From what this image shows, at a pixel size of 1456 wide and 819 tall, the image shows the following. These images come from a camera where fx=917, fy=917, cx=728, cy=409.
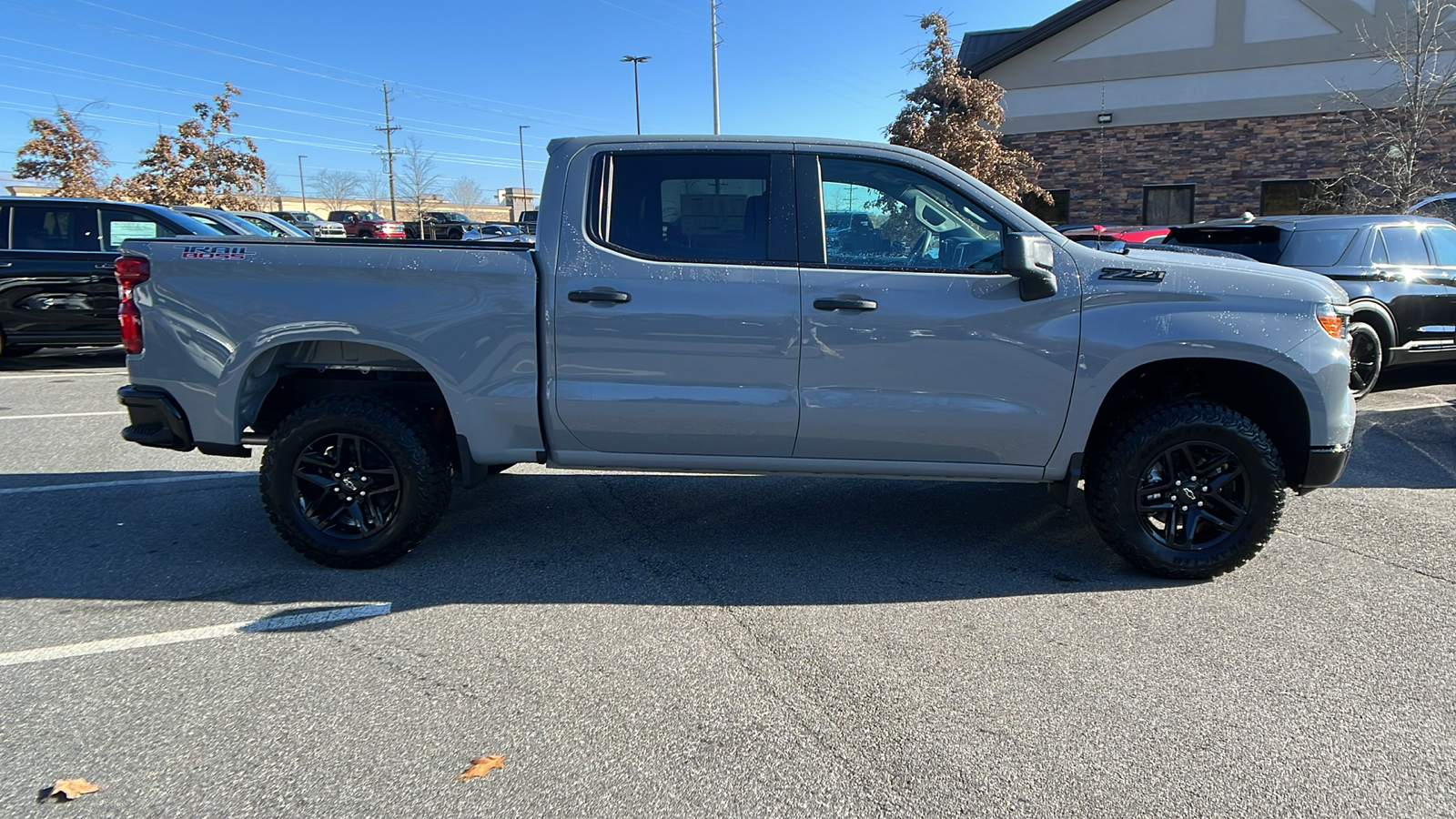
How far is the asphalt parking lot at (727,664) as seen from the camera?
2.71 m

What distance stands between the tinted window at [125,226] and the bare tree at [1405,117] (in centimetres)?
1678

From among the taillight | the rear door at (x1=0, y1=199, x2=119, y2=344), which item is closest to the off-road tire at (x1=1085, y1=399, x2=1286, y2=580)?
the taillight

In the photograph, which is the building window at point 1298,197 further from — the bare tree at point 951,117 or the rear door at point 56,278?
the rear door at point 56,278

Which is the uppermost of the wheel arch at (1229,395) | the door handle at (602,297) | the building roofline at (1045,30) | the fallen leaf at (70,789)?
→ the building roofline at (1045,30)

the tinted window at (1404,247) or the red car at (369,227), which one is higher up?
the red car at (369,227)

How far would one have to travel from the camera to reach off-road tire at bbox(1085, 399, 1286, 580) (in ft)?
13.6

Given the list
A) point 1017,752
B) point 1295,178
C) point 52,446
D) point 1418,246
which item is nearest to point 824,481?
point 1017,752

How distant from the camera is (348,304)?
13.8ft

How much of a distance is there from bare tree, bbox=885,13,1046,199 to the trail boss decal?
1208cm

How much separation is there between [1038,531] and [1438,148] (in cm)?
1977

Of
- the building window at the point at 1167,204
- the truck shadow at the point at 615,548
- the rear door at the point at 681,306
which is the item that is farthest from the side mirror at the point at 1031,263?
the building window at the point at 1167,204

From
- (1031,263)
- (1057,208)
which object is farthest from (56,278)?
(1057,208)

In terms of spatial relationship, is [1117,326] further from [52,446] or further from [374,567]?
[52,446]

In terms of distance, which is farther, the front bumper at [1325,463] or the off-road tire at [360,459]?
the off-road tire at [360,459]
